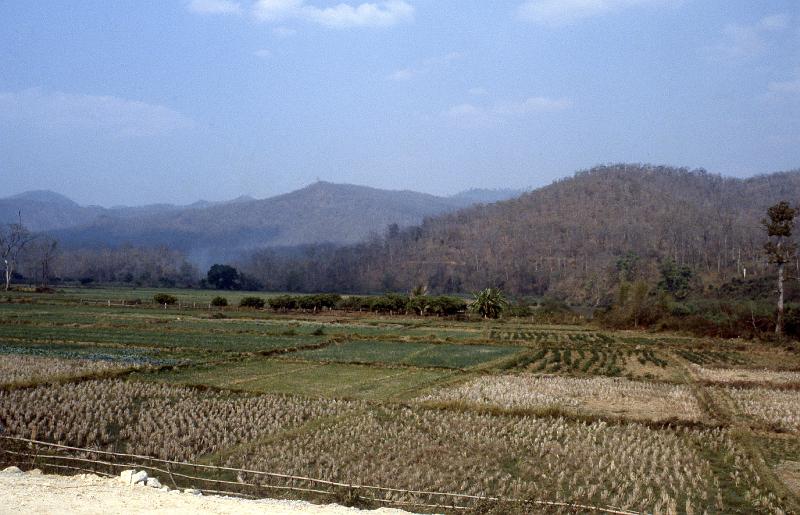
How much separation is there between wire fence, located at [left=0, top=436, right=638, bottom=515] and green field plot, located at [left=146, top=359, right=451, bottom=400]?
786cm

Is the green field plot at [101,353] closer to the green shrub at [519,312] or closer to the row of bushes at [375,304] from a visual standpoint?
the row of bushes at [375,304]

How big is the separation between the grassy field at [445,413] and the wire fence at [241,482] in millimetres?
487

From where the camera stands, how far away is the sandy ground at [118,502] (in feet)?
30.8

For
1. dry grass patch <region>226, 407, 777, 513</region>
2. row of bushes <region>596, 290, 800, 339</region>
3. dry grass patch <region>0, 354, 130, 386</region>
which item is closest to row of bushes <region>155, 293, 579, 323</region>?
row of bushes <region>596, 290, 800, 339</region>

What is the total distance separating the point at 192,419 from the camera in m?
15.8

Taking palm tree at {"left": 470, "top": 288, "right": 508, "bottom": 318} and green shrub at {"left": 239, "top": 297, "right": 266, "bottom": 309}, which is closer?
palm tree at {"left": 470, "top": 288, "right": 508, "bottom": 318}

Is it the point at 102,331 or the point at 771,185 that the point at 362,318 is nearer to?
the point at 102,331

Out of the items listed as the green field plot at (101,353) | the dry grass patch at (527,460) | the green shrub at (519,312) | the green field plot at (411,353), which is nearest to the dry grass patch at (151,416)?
the dry grass patch at (527,460)

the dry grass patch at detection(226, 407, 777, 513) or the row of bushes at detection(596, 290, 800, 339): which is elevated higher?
the row of bushes at detection(596, 290, 800, 339)

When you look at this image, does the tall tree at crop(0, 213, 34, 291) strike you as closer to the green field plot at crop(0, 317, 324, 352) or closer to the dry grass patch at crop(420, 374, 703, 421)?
the green field plot at crop(0, 317, 324, 352)

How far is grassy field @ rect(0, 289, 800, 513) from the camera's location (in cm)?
1188

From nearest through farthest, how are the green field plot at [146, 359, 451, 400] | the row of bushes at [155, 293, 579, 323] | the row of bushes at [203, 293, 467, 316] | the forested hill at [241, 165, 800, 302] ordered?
1. the green field plot at [146, 359, 451, 400]
2. the row of bushes at [155, 293, 579, 323]
3. the row of bushes at [203, 293, 467, 316]
4. the forested hill at [241, 165, 800, 302]

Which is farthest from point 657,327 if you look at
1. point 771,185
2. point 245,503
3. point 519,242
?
point 771,185

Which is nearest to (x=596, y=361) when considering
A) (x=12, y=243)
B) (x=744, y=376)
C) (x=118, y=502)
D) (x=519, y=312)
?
(x=744, y=376)
